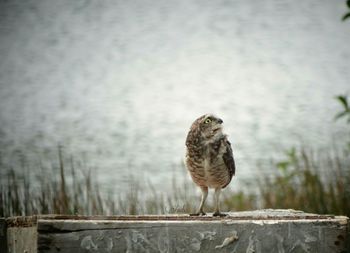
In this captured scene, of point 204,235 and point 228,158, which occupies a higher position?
point 228,158

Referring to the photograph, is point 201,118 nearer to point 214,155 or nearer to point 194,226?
point 214,155

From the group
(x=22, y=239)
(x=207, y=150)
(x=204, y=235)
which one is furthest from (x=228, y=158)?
(x=22, y=239)

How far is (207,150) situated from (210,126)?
7.3 inches

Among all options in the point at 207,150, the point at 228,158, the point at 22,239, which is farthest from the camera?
the point at 228,158

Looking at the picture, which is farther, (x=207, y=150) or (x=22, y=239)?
(x=207, y=150)

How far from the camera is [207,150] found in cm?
358

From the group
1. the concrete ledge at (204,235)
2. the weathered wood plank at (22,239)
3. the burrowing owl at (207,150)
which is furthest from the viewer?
the burrowing owl at (207,150)

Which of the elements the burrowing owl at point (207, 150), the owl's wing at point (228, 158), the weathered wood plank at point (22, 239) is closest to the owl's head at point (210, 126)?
the burrowing owl at point (207, 150)

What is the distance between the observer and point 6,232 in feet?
12.0

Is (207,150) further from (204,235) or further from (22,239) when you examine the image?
(22,239)

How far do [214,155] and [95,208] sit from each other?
3.05 metres

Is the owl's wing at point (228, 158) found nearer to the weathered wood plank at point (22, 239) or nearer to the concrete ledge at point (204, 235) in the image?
the concrete ledge at point (204, 235)

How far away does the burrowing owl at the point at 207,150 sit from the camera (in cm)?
359

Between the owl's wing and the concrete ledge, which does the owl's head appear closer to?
the owl's wing
